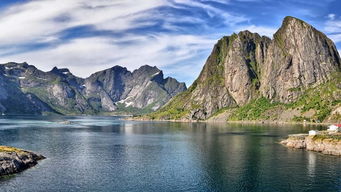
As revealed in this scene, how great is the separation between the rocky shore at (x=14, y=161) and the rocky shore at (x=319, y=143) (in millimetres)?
124067

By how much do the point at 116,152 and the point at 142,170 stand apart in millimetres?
44725

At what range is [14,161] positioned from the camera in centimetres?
11700

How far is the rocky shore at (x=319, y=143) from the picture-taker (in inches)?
6166

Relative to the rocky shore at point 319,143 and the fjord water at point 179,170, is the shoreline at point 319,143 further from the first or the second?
the fjord water at point 179,170

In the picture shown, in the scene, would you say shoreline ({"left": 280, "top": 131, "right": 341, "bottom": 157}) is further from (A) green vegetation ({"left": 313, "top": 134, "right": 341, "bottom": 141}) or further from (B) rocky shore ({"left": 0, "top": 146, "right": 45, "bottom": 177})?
(B) rocky shore ({"left": 0, "top": 146, "right": 45, "bottom": 177})

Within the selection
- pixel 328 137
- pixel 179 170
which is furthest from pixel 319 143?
pixel 179 170

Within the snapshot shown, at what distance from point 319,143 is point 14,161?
132073 mm

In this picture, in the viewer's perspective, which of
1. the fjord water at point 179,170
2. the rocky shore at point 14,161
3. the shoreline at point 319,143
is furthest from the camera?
the shoreline at point 319,143

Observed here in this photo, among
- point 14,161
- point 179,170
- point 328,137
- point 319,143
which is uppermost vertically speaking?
point 328,137

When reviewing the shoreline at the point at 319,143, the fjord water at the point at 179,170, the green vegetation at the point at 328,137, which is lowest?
the fjord water at the point at 179,170

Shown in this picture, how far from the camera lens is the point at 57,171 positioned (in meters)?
118

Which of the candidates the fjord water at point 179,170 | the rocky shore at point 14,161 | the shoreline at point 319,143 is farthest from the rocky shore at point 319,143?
the rocky shore at point 14,161

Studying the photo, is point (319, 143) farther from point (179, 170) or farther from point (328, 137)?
point (179, 170)

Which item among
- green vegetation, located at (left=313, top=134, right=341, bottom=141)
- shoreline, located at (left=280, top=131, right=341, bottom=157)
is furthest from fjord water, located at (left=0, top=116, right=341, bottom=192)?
green vegetation, located at (left=313, top=134, right=341, bottom=141)
